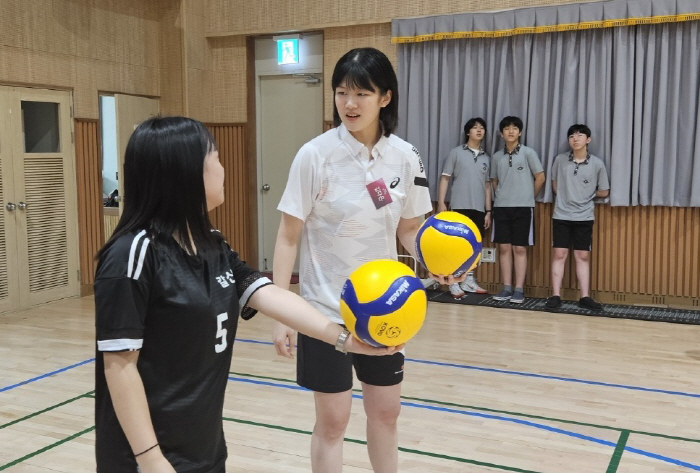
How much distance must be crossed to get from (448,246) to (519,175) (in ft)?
16.6

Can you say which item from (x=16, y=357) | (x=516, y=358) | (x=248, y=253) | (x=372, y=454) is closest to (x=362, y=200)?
(x=372, y=454)

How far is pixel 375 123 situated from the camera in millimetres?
2396

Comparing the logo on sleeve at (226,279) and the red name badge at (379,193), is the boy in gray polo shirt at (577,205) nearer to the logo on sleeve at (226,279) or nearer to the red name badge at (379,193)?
the red name badge at (379,193)

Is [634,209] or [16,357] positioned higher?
[634,209]

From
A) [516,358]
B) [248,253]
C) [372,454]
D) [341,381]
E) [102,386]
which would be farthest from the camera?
[248,253]

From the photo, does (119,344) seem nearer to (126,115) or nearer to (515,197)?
(515,197)

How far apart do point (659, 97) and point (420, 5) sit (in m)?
2.56

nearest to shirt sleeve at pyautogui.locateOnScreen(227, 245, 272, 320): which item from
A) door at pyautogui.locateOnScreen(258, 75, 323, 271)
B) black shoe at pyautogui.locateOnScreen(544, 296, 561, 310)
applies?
black shoe at pyautogui.locateOnScreen(544, 296, 561, 310)

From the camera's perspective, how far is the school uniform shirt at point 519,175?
7109 millimetres

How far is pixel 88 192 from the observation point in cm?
772

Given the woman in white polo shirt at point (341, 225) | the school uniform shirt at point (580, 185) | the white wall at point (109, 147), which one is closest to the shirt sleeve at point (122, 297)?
the woman in white polo shirt at point (341, 225)

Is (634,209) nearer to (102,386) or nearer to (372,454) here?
(372,454)

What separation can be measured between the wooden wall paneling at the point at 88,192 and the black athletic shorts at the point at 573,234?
15.5 ft

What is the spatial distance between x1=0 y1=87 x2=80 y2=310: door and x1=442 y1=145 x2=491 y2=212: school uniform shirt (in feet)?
12.9
